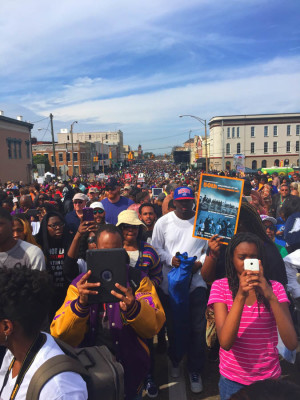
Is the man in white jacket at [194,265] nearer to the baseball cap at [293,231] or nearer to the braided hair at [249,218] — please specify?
the braided hair at [249,218]

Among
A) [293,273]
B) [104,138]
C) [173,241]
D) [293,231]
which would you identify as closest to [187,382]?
[173,241]

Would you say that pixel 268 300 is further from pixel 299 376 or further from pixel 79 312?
pixel 299 376

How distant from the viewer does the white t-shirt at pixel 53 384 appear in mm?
1396

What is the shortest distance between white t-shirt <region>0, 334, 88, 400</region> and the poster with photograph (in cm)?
181

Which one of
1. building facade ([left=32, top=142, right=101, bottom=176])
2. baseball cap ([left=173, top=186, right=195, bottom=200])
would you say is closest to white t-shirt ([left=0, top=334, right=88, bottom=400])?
baseball cap ([left=173, top=186, right=195, bottom=200])

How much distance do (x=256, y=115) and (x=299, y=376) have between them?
75.5m

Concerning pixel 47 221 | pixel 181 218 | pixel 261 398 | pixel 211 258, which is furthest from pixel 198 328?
pixel 261 398

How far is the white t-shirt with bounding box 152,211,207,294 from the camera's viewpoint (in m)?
3.87

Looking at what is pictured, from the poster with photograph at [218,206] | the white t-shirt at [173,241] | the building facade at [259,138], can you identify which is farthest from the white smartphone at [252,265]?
the building facade at [259,138]

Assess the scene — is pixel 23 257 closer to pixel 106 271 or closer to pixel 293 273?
pixel 106 271

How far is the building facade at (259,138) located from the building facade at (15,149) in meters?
42.4

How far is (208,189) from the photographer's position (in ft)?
10.5

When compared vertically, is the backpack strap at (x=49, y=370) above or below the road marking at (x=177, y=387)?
above

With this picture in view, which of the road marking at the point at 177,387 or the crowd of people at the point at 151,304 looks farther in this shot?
the road marking at the point at 177,387
